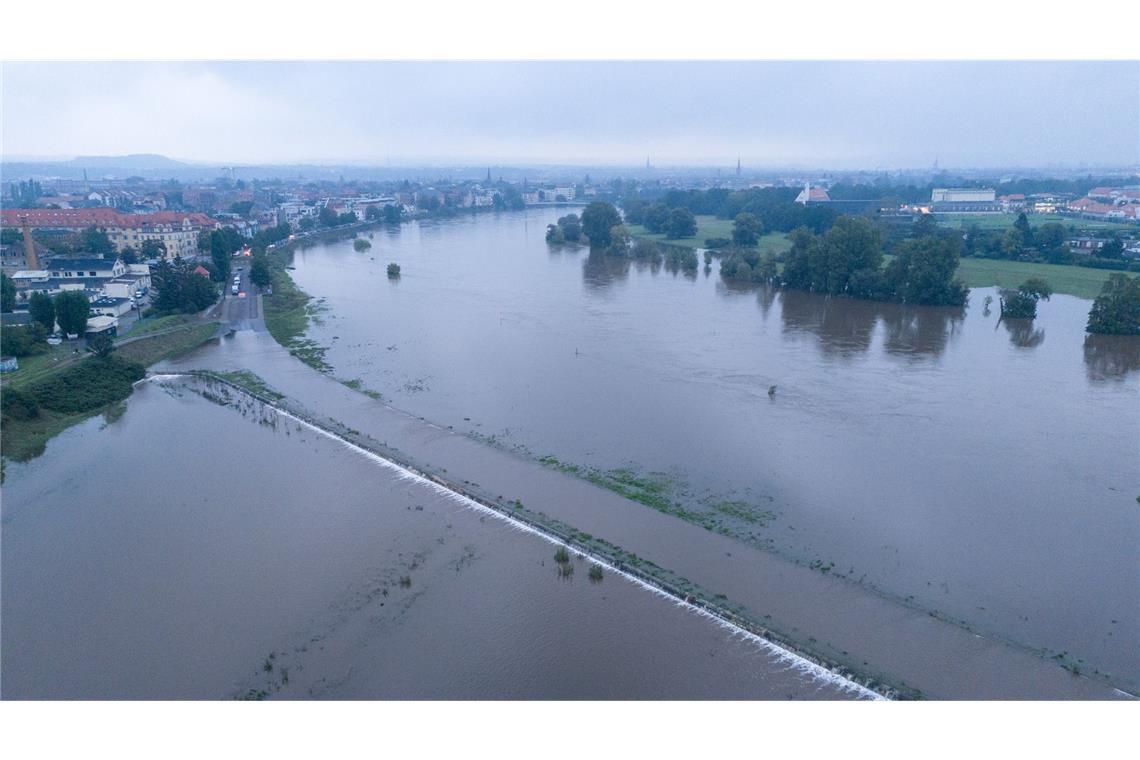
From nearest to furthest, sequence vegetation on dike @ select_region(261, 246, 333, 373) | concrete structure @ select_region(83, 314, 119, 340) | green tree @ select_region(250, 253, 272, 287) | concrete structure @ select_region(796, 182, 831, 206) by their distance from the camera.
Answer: concrete structure @ select_region(83, 314, 119, 340) → vegetation on dike @ select_region(261, 246, 333, 373) → green tree @ select_region(250, 253, 272, 287) → concrete structure @ select_region(796, 182, 831, 206)

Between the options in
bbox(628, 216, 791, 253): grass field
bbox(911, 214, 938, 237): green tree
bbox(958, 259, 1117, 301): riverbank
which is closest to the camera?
bbox(958, 259, 1117, 301): riverbank

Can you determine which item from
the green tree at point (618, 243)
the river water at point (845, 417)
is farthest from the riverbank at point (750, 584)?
the green tree at point (618, 243)

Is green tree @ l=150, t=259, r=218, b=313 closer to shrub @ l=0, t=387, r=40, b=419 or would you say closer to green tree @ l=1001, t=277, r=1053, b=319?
shrub @ l=0, t=387, r=40, b=419

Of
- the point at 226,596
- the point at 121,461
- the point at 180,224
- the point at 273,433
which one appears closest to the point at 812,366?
the point at 273,433

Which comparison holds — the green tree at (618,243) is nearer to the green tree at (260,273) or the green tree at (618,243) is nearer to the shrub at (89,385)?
the green tree at (260,273)

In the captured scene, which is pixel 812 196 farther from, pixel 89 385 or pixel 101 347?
pixel 89 385

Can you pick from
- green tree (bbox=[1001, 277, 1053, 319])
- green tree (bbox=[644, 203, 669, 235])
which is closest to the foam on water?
green tree (bbox=[1001, 277, 1053, 319])

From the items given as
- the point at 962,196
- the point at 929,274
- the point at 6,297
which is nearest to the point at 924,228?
the point at 929,274
